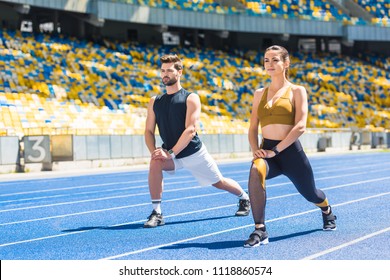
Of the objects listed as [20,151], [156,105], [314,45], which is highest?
[314,45]

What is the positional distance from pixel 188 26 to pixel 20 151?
82.9ft

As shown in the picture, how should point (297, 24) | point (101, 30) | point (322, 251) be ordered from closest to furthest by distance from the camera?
point (322, 251), point (101, 30), point (297, 24)

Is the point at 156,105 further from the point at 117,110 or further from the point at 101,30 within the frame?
the point at 101,30

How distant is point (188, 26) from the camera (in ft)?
148

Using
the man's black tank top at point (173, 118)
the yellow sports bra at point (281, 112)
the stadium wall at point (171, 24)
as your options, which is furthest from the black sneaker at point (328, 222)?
the stadium wall at point (171, 24)

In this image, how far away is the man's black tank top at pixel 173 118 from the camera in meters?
7.88

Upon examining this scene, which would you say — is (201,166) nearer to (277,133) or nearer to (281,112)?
(277,133)

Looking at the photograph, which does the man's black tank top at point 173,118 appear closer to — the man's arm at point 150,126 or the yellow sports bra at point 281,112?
the man's arm at point 150,126

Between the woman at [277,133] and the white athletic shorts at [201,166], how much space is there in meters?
1.35

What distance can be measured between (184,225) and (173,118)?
1.32 meters

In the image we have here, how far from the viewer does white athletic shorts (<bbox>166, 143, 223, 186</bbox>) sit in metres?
7.99

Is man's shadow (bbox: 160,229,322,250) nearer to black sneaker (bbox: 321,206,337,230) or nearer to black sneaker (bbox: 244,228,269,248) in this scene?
black sneaker (bbox: 244,228,269,248)
